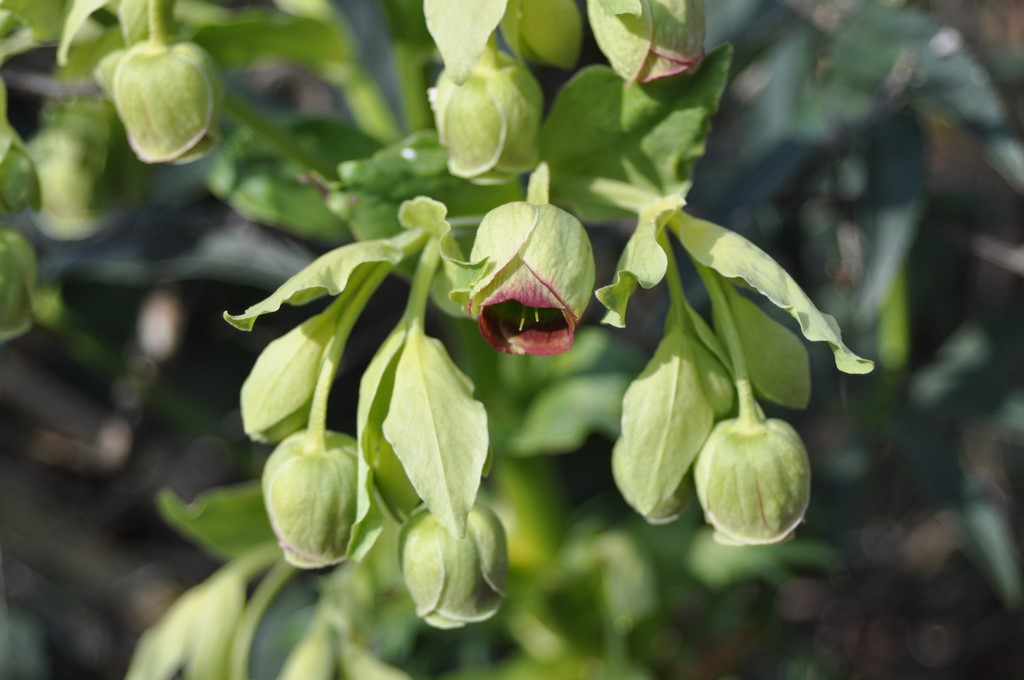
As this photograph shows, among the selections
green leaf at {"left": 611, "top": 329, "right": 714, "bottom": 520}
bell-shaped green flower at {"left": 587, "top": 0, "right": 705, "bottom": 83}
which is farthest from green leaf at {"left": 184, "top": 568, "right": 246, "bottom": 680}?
bell-shaped green flower at {"left": 587, "top": 0, "right": 705, "bottom": 83}

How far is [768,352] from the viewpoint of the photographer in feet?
2.12

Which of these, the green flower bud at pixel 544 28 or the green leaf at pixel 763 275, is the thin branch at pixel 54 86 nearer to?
the green flower bud at pixel 544 28

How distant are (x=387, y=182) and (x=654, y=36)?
20 cm

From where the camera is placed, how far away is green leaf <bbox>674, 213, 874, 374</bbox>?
22.2 inches

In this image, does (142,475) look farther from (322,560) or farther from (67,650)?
(322,560)

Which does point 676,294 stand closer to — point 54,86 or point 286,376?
point 286,376

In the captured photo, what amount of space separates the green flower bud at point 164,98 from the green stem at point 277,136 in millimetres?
114

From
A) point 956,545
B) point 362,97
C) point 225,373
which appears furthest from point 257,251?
point 956,545

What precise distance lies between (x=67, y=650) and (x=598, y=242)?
0.85 metres

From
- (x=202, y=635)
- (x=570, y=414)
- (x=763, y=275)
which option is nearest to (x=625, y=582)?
(x=570, y=414)

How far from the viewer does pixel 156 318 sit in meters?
1.46

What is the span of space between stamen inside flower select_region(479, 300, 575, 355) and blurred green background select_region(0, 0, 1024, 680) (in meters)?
0.26

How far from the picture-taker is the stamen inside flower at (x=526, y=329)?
59 centimetres

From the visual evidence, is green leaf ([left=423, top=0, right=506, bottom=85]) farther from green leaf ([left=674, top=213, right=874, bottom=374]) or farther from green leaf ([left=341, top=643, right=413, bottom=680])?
green leaf ([left=341, top=643, right=413, bottom=680])
